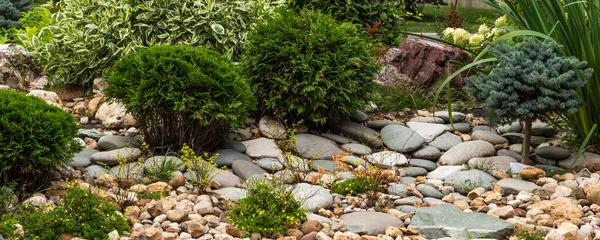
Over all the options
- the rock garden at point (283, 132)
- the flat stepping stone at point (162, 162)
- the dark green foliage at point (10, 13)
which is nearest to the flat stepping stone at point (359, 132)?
the rock garden at point (283, 132)

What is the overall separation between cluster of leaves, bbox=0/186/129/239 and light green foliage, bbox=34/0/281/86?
3.35 m

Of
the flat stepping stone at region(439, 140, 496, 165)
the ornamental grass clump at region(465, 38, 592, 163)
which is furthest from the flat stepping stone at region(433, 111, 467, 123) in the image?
the ornamental grass clump at region(465, 38, 592, 163)

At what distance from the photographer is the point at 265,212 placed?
4.62 metres

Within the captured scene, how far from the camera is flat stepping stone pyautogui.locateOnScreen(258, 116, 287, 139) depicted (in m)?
6.69

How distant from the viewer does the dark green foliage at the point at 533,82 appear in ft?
18.5

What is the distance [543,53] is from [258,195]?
99.3 inches

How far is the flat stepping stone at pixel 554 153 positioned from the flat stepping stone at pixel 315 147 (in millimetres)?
1698

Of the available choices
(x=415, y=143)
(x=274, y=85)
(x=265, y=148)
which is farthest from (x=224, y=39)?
(x=415, y=143)

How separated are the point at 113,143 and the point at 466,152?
294cm

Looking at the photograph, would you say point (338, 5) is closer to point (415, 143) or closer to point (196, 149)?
point (415, 143)

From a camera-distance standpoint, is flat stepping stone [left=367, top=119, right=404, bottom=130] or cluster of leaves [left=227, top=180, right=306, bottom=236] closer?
cluster of leaves [left=227, top=180, right=306, bottom=236]

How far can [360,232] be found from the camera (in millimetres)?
4676

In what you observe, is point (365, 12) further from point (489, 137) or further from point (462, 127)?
point (489, 137)

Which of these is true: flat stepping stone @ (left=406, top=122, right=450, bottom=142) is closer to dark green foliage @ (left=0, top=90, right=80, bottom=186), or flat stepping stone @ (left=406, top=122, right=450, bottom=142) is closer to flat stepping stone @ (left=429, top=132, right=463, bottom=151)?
flat stepping stone @ (left=429, top=132, right=463, bottom=151)
